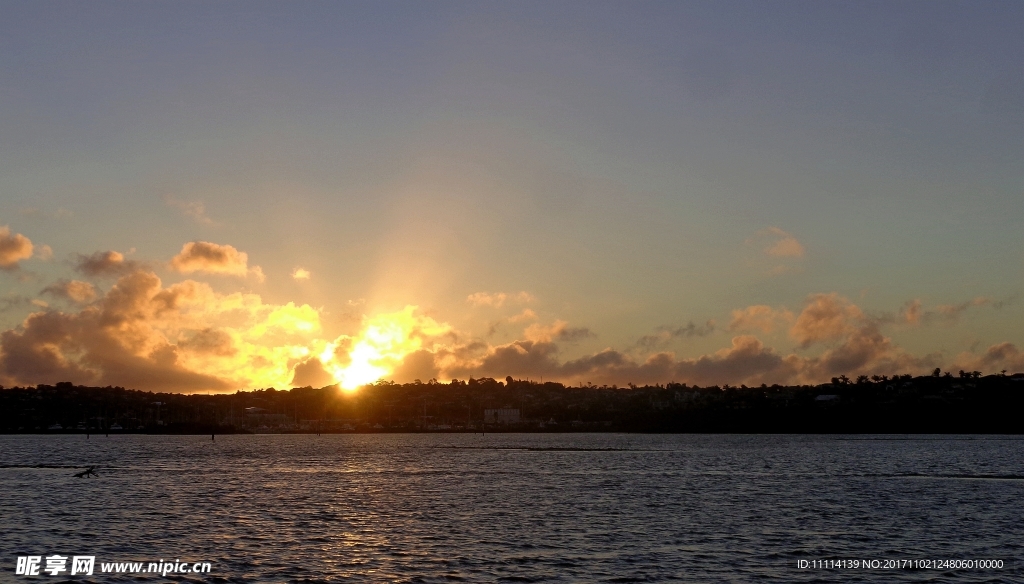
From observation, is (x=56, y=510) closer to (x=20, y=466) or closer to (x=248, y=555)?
(x=248, y=555)

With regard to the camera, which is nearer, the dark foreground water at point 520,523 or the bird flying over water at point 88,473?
the dark foreground water at point 520,523

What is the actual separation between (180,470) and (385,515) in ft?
237

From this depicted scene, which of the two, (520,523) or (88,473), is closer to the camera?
(520,523)

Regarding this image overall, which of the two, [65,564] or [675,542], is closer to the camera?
[65,564]

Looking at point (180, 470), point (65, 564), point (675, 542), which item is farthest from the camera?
point (180, 470)

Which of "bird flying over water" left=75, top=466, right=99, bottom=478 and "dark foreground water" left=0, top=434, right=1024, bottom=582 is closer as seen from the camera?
"dark foreground water" left=0, top=434, right=1024, bottom=582

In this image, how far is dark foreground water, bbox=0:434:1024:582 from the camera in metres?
50.2

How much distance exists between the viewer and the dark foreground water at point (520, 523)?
165 feet

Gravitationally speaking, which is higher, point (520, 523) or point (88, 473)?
point (88, 473)

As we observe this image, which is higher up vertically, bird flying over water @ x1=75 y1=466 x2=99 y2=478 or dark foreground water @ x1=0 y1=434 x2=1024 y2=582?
bird flying over water @ x1=75 y1=466 x2=99 y2=478

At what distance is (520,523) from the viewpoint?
69.6 metres

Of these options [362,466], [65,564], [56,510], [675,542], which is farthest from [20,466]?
[675,542]

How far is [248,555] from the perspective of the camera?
5459 centimetres

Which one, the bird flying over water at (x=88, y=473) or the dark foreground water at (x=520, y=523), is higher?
the bird flying over water at (x=88, y=473)
